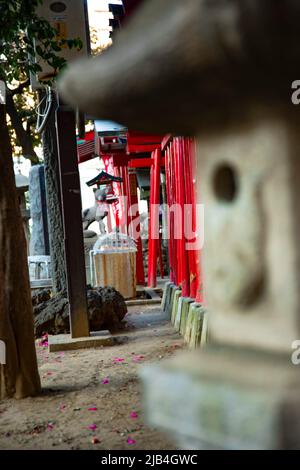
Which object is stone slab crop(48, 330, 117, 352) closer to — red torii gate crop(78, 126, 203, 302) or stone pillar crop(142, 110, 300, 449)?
red torii gate crop(78, 126, 203, 302)

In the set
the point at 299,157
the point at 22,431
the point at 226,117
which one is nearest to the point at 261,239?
the point at 299,157

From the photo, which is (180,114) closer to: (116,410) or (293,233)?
(293,233)

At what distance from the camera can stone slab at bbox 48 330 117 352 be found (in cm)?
659

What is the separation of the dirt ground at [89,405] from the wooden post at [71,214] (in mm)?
813

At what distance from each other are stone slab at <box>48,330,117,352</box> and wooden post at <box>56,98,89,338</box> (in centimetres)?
37

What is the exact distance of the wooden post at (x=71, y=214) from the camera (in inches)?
259

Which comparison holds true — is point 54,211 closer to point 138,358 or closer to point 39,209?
point 39,209

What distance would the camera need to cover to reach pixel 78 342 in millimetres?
6648

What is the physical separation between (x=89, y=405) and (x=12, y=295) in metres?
1.21

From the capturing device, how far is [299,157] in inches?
55.9

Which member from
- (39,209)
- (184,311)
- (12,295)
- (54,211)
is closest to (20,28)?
(12,295)

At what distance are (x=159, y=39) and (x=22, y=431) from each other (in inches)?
134

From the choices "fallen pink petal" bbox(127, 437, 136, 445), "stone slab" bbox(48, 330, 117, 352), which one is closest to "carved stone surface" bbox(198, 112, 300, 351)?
"fallen pink petal" bbox(127, 437, 136, 445)

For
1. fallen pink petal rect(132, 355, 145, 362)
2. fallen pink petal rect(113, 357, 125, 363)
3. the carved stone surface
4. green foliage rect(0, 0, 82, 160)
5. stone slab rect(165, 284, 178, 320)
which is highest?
green foliage rect(0, 0, 82, 160)
